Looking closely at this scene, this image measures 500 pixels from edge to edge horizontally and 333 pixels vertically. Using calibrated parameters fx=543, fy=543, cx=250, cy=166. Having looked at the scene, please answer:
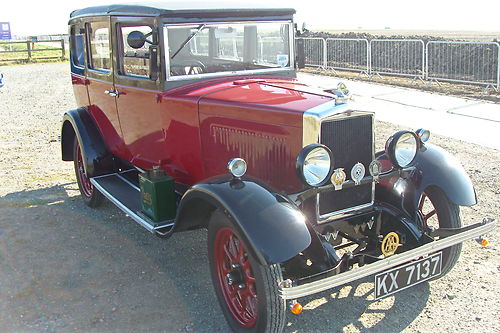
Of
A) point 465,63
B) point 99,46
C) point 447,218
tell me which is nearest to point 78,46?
point 99,46

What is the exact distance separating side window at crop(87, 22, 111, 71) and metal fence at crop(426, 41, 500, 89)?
9.48 meters

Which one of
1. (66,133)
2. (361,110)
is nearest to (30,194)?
(66,133)

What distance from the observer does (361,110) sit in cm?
367

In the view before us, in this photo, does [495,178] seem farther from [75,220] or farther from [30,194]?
[30,194]

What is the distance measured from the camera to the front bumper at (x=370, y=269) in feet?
9.55

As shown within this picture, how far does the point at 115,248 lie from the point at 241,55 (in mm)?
2017

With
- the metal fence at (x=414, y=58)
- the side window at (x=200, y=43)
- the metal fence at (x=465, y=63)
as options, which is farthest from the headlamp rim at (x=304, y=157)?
the metal fence at (x=465, y=63)

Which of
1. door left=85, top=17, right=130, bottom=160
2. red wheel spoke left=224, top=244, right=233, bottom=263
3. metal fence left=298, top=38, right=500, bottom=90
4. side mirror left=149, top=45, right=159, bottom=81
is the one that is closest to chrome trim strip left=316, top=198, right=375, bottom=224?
red wheel spoke left=224, top=244, right=233, bottom=263

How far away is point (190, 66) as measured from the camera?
14.6 feet

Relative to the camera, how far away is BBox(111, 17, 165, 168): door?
444 cm

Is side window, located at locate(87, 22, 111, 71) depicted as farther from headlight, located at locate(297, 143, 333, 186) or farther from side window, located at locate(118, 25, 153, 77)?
headlight, located at locate(297, 143, 333, 186)

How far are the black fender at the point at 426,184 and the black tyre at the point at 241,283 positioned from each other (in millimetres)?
1290

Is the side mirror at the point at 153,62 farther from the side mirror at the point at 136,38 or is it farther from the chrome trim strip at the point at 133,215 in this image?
the chrome trim strip at the point at 133,215

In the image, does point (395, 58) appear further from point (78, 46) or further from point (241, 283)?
point (241, 283)
